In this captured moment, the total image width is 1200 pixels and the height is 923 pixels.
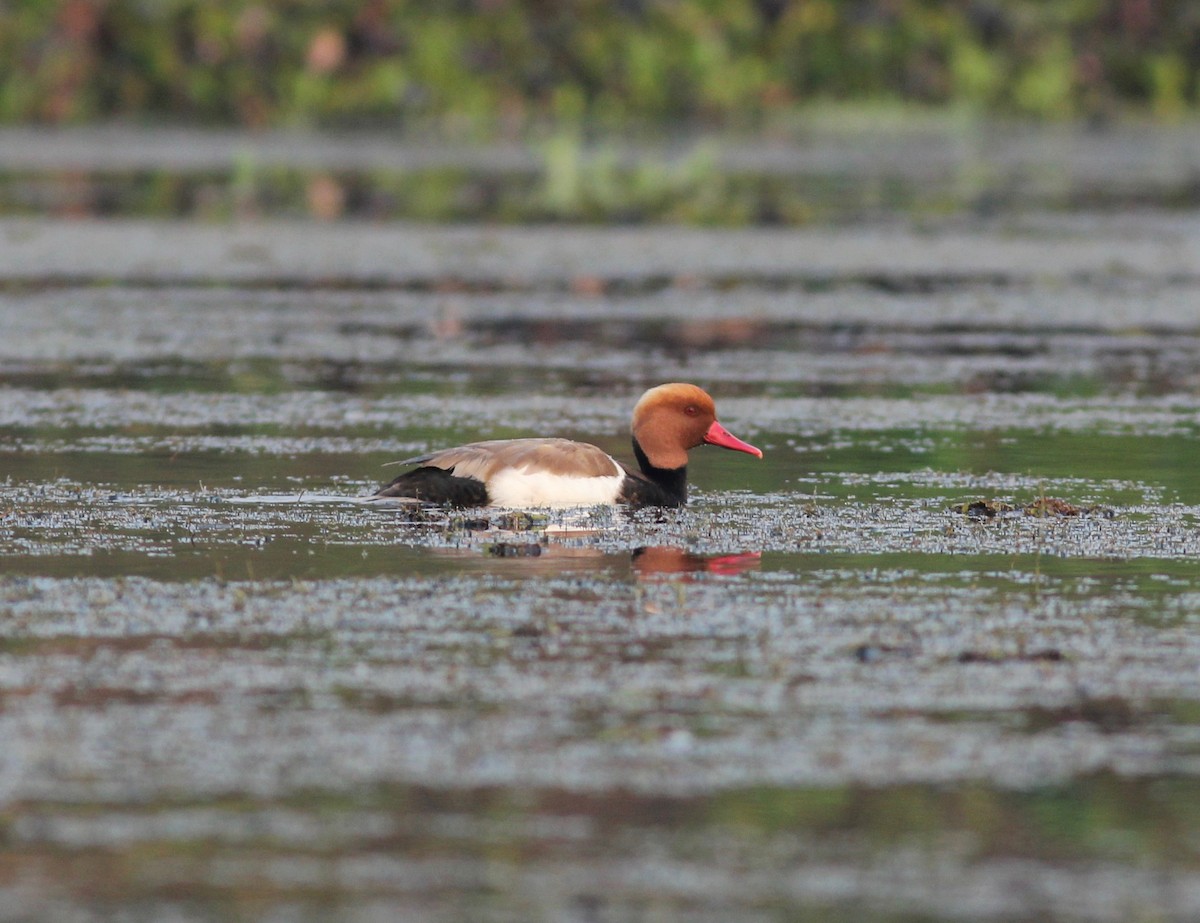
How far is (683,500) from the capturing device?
33.0ft

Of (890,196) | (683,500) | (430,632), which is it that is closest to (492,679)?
(430,632)

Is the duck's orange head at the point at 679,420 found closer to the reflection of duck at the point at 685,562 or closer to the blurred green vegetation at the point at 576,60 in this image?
the reflection of duck at the point at 685,562

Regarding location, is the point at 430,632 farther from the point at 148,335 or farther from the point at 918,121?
the point at 918,121

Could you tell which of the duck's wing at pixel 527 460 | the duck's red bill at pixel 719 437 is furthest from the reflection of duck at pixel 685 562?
the duck's red bill at pixel 719 437

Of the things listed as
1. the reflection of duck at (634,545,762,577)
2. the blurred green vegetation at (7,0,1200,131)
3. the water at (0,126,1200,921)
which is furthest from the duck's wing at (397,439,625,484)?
the blurred green vegetation at (7,0,1200,131)

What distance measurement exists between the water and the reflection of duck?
0.03 m

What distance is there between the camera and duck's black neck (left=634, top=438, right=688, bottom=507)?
1001 centimetres

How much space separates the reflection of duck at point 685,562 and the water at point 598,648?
0.03 meters

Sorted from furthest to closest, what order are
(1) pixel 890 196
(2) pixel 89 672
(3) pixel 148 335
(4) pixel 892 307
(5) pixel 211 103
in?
(5) pixel 211 103
(1) pixel 890 196
(4) pixel 892 307
(3) pixel 148 335
(2) pixel 89 672

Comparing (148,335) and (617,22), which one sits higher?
(617,22)

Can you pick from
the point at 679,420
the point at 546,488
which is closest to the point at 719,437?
the point at 679,420

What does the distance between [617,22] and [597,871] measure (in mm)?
34950

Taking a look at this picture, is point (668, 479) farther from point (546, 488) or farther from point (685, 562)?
point (685, 562)

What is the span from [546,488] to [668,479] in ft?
1.95
